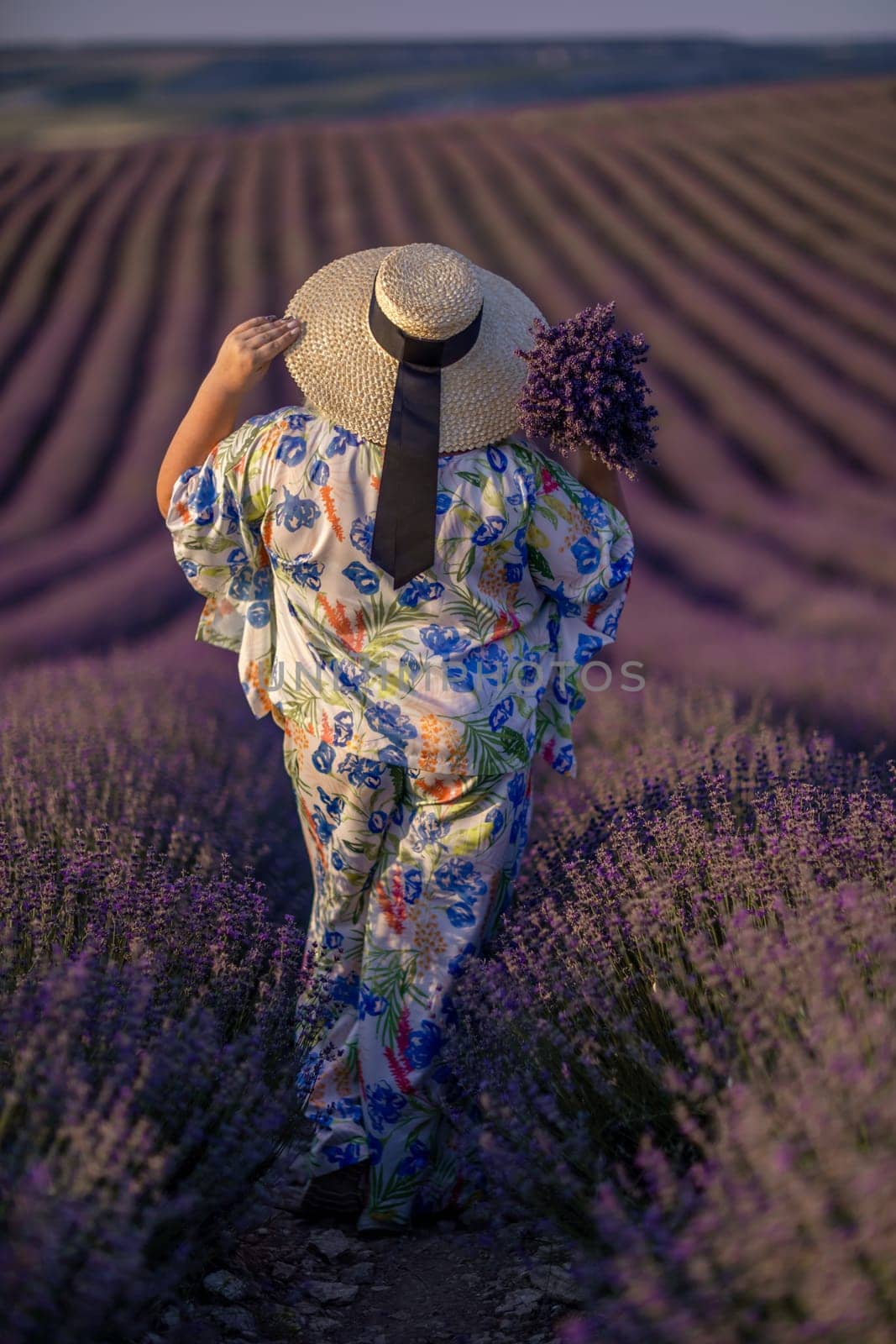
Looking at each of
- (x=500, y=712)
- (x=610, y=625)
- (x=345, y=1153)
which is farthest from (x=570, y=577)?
(x=345, y=1153)

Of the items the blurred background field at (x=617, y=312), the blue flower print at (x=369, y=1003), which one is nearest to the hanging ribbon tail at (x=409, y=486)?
the blue flower print at (x=369, y=1003)

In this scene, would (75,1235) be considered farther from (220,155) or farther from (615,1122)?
(220,155)

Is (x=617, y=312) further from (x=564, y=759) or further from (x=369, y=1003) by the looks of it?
(x=369, y=1003)

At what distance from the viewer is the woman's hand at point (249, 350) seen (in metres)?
1.69

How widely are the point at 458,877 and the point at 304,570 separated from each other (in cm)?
55

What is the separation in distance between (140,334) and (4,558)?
4.66ft

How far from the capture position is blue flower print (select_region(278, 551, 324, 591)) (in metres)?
1.70

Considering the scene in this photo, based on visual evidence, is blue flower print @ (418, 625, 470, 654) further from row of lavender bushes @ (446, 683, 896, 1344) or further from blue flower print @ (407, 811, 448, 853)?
row of lavender bushes @ (446, 683, 896, 1344)

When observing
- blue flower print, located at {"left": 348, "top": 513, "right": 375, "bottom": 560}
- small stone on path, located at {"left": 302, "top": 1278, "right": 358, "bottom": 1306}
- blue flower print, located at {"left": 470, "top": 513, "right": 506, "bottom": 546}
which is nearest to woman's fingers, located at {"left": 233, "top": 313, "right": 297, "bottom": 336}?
blue flower print, located at {"left": 348, "top": 513, "right": 375, "bottom": 560}

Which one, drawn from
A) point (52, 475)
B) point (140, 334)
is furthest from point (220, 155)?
point (52, 475)

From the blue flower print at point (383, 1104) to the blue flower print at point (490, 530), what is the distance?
3.01 feet

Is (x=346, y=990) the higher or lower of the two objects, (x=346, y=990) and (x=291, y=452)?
the lower

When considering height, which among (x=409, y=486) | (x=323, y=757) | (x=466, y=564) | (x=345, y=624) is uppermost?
(x=409, y=486)

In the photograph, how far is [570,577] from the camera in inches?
70.2
